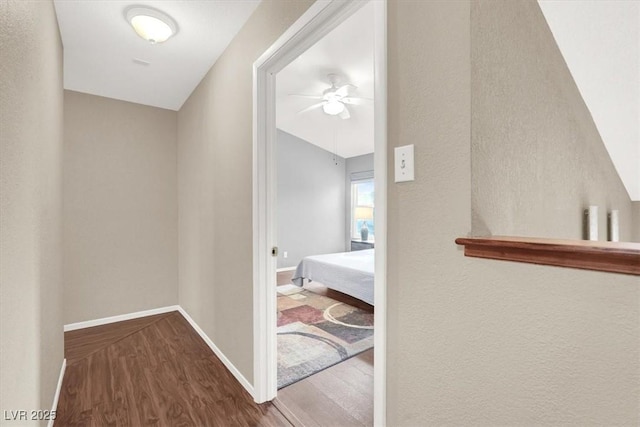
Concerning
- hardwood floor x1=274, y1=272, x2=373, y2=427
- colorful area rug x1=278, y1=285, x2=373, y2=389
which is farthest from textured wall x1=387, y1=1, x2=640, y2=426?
colorful area rug x1=278, y1=285, x2=373, y2=389

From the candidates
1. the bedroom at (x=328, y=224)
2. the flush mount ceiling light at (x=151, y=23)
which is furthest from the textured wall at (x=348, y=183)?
the flush mount ceiling light at (x=151, y=23)

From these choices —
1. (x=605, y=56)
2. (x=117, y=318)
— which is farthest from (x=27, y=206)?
(x=605, y=56)

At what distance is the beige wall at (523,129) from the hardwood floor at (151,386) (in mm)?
1601

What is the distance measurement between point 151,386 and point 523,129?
2507 mm

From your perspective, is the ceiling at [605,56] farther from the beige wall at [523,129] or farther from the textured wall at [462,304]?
the textured wall at [462,304]

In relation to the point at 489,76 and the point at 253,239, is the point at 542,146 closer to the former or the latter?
the point at 489,76

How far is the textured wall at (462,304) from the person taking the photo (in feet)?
2.02

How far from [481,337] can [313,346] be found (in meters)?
1.99

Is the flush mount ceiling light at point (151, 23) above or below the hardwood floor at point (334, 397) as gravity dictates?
above

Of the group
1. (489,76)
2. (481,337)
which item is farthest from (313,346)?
(489,76)

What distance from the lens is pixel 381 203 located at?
1069 millimetres

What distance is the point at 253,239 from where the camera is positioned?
183 cm

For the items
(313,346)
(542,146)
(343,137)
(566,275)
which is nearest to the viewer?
(566,275)

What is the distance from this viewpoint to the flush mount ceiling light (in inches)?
73.0
